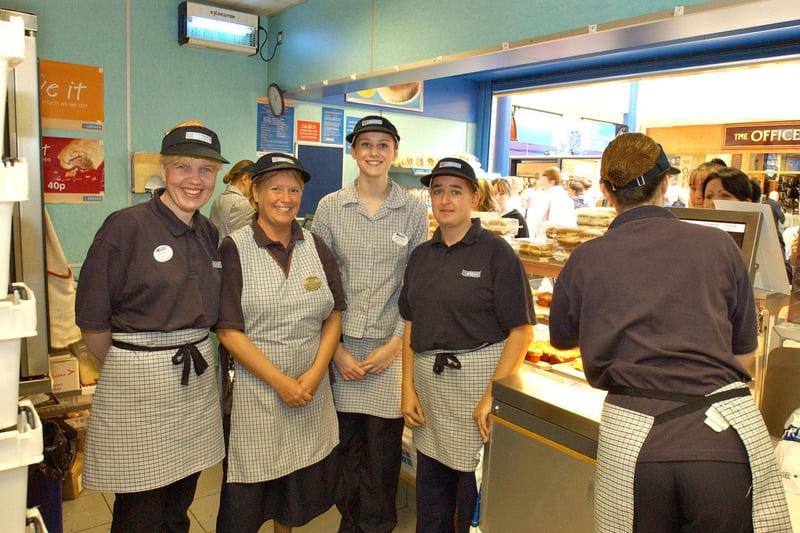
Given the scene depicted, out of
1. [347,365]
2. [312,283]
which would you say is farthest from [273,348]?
[347,365]

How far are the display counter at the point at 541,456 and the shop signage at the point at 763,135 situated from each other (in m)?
8.50

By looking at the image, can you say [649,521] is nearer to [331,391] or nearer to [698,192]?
[331,391]

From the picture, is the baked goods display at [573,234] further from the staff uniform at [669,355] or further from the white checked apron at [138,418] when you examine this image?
the white checked apron at [138,418]

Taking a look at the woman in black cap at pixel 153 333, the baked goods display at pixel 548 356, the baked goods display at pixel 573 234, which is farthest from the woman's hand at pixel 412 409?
the baked goods display at pixel 573 234

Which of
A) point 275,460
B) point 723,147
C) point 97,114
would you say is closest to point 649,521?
point 275,460

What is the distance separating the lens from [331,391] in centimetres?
252

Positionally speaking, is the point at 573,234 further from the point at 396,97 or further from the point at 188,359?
the point at 396,97

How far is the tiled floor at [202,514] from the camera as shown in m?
2.98

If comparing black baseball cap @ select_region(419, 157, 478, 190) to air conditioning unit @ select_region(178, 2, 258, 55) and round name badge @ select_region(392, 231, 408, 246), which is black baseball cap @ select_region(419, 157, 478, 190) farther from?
air conditioning unit @ select_region(178, 2, 258, 55)

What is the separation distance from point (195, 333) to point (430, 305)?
84 cm

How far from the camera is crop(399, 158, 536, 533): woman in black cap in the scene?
2229mm

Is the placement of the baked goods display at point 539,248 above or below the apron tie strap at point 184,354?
above

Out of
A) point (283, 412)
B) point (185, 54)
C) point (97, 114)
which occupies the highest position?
point (185, 54)

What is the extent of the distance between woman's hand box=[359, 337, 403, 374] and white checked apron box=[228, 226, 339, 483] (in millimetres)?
302
